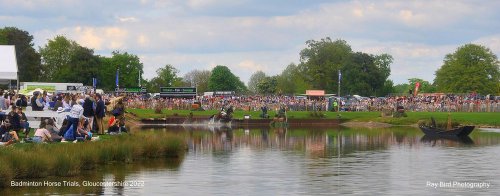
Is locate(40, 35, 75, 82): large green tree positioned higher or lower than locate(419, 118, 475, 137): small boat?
higher

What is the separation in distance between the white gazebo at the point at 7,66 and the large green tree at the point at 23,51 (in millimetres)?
93731

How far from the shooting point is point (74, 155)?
31.2 m

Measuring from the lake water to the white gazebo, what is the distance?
1059 cm

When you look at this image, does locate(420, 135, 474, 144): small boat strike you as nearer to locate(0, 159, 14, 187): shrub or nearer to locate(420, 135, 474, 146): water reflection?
locate(420, 135, 474, 146): water reflection

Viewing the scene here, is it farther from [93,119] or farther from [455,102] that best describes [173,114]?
[93,119]

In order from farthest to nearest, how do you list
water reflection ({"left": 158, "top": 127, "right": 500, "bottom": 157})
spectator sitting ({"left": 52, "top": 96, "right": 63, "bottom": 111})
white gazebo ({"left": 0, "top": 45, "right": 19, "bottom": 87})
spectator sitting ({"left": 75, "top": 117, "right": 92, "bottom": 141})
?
water reflection ({"left": 158, "top": 127, "right": 500, "bottom": 157}) < white gazebo ({"left": 0, "top": 45, "right": 19, "bottom": 87}) < spectator sitting ({"left": 52, "top": 96, "right": 63, "bottom": 111}) < spectator sitting ({"left": 75, "top": 117, "right": 92, "bottom": 141})

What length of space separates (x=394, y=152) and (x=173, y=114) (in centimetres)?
4733

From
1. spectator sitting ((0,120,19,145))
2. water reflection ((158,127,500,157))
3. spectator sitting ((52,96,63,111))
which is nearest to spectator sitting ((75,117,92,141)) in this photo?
spectator sitting ((0,120,19,145))

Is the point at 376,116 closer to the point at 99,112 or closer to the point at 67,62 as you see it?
the point at 99,112

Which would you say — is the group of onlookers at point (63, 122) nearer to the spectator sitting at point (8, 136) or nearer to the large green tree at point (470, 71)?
the spectator sitting at point (8, 136)

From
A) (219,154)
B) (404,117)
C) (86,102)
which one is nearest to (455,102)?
(404,117)

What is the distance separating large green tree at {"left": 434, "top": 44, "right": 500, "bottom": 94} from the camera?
516ft

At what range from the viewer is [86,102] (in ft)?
132

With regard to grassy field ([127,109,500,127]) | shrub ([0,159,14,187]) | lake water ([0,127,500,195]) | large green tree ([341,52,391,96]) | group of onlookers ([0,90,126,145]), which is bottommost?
lake water ([0,127,500,195])
